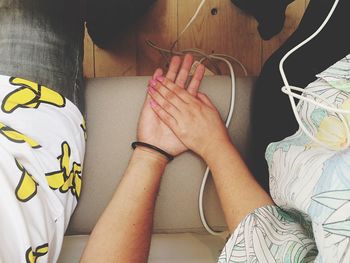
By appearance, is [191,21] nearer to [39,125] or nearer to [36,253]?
[39,125]

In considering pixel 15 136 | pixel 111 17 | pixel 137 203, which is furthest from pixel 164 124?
pixel 111 17

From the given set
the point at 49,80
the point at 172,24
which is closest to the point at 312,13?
the point at 49,80

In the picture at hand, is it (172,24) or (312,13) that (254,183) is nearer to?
(312,13)

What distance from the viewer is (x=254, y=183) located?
0.70 m

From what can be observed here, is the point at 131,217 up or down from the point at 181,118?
down

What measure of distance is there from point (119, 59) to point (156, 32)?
0.13 m

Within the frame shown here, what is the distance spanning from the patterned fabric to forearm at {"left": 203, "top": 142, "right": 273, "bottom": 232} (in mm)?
37

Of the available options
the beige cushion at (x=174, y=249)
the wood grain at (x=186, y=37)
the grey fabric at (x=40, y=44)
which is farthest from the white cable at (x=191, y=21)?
the beige cushion at (x=174, y=249)

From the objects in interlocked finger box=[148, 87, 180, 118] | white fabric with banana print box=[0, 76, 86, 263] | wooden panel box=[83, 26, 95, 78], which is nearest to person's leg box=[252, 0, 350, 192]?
interlocked finger box=[148, 87, 180, 118]

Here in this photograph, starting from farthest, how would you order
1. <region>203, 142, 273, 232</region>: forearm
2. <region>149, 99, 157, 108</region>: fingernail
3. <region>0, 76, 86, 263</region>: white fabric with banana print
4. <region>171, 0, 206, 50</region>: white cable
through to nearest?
<region>171, 0, 206, 50</region>: white cable < <region>149, 99, 157, 108</region>: fingernail < <region>203, 142, 273, 232</region>: forearm < <region>0, 76, 86, 263</region>: white fabric with banana print

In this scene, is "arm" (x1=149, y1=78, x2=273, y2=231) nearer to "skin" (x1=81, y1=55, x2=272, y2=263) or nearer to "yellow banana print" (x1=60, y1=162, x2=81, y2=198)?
"skin" (x1=81, y1=55, x2=272, y2=263)

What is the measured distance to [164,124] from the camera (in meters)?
0.79

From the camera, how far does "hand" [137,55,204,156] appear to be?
29.8 inches

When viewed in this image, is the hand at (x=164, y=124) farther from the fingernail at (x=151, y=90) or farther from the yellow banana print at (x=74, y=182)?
the yellow banana print at (x=74, y=182)
